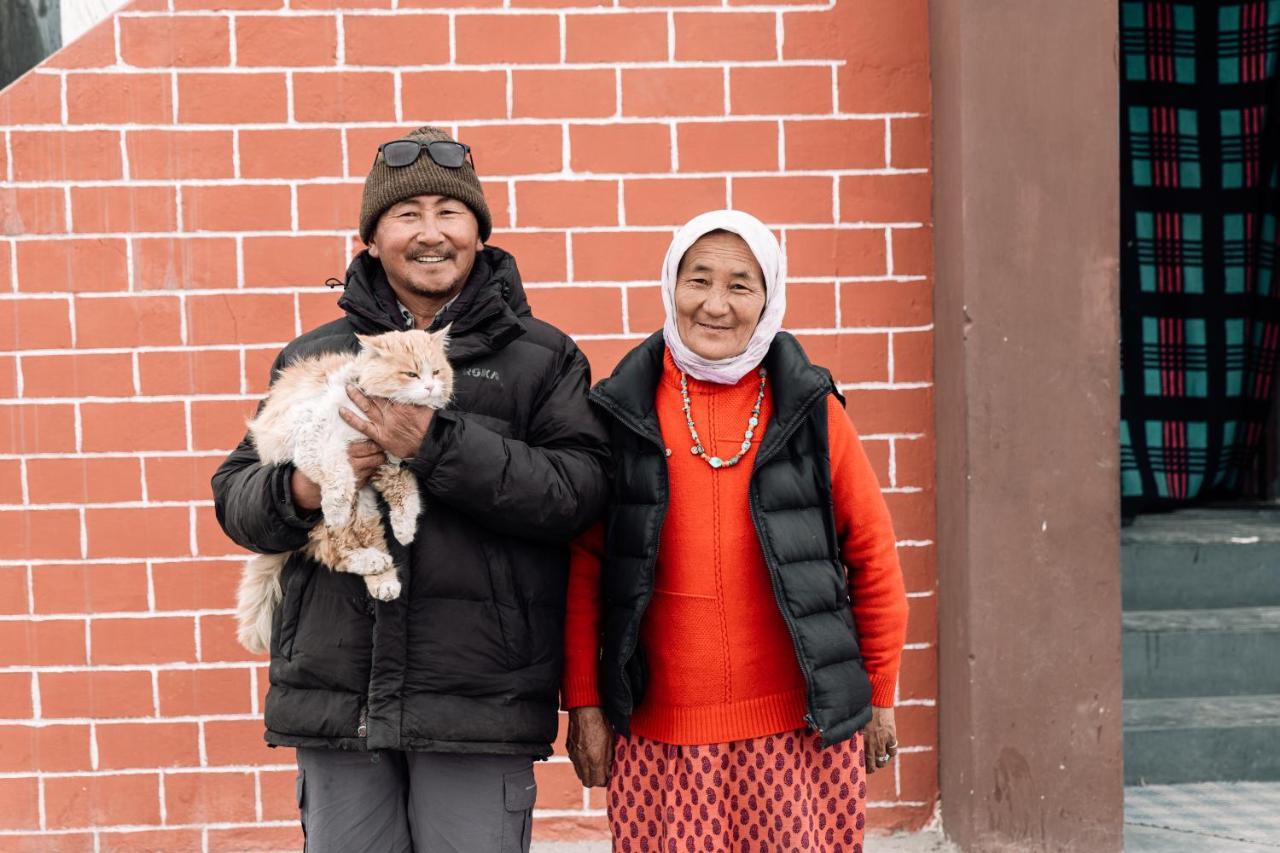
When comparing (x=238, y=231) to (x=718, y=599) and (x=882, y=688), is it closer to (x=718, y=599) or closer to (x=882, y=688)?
(x=718, y=599)

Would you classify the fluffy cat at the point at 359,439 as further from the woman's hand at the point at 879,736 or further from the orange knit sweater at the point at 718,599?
the woman's hand at the point at 879,736

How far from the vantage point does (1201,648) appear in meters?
4.96

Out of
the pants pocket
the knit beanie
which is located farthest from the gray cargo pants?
the knit beanie

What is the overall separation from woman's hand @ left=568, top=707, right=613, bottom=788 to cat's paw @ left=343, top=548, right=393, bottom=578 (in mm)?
590

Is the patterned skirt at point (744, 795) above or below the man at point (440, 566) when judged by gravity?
below

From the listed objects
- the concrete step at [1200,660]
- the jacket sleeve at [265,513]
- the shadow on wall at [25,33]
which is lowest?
the concrete step at [1200,660]

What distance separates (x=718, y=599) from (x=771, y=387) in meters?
0.47

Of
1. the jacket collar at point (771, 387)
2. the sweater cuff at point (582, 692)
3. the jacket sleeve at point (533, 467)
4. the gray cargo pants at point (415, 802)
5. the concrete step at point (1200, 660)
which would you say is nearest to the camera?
the jacket sleeve at point (533, 467)

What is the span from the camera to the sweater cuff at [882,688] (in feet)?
9.18

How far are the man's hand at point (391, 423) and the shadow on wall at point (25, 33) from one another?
16.8ft

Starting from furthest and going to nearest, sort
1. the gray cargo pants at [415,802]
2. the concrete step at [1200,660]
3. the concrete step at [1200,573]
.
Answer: the concrete step at [1200,573] < the concrete step at [1200,660] < the gray cargo pants at [415,802]

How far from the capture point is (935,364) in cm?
424

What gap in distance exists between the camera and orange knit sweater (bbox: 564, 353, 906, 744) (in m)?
2.67

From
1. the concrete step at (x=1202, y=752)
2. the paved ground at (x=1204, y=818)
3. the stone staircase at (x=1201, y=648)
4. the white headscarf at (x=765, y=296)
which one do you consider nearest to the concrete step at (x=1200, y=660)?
the stone staircase at (x=1201, y=648)
